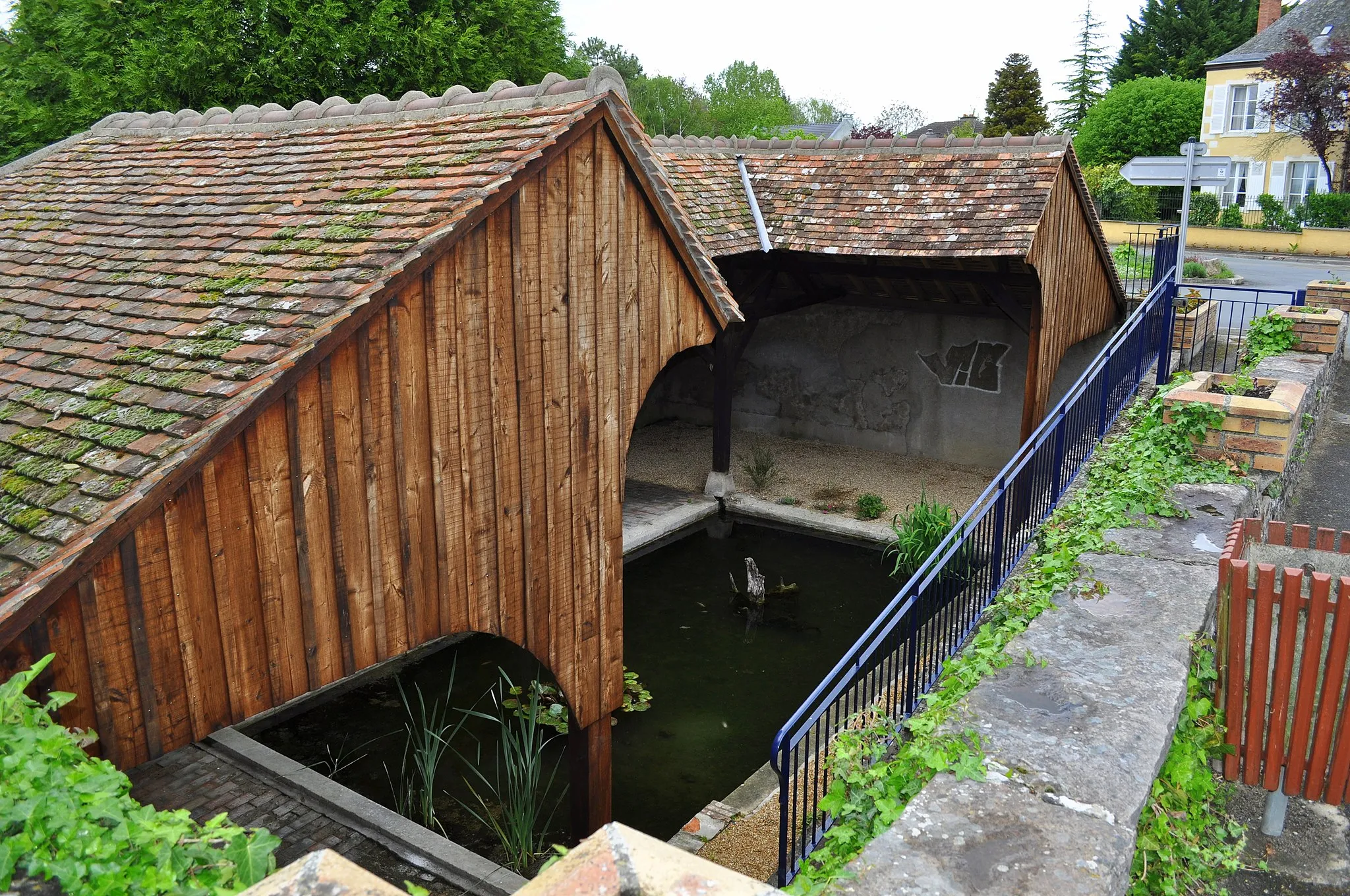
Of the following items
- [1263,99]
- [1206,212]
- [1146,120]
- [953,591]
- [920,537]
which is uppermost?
[1263,99]

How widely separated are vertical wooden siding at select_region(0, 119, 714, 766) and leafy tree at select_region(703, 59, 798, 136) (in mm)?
49452

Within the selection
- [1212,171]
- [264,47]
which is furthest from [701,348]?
[264,47]

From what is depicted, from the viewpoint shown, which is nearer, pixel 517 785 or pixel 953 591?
pixel 517 785

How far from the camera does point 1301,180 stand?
31.2 m

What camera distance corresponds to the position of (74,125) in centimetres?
1516

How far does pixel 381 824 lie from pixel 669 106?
58698 millimetres

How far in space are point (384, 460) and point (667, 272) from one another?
2.31 m

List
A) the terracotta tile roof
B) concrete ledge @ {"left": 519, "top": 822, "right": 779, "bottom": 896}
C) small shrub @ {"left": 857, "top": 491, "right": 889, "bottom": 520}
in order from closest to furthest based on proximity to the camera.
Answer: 1. concrete ledge @ {"left": 519, "top": 822, "right": 779, "bottom": 896}
2. the terracotta tile roof
3. small shrub @ {"left": 857, "top": 491, "right": 889, "bottom": 520}

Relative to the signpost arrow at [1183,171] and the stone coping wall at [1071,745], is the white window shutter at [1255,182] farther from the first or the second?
the stone coping wall at [1071,745]

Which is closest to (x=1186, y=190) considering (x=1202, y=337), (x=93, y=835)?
(x=1202, y=337)

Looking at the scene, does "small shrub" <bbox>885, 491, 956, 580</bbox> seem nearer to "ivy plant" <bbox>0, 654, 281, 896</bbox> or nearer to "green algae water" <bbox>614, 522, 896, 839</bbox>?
"green algae water" <bbox>614, 522, 896, 839</bbox>

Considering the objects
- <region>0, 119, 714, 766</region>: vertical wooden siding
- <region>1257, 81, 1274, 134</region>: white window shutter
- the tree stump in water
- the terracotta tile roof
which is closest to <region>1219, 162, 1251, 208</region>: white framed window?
<region>1257, 81, 1274, 134</region>: white window shutter

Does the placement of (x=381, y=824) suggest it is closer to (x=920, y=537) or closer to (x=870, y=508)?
(x=920, y=537)

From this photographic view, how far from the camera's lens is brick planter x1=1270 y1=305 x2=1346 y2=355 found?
952 centimetres
